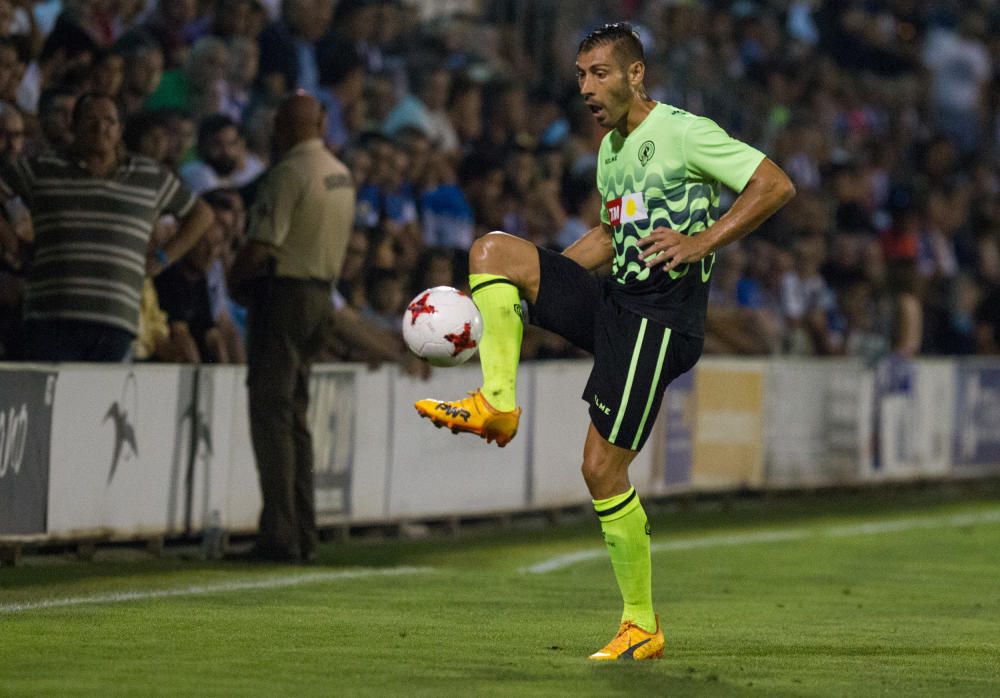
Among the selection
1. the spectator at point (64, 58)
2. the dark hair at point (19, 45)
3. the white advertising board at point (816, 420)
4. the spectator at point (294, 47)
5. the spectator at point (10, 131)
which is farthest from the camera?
the white advertising board at point (816, 420)

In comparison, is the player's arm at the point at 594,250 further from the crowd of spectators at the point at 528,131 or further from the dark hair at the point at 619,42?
the crowd of spectators at the point at 528,131

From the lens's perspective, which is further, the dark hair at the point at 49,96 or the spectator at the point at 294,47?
the spectator at the point at 294,47

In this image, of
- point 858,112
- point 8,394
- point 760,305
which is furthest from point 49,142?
point 858,112

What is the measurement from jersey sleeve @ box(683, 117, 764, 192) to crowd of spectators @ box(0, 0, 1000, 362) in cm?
552

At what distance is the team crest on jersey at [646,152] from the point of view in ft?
26.3

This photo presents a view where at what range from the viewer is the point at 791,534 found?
52.2 feet

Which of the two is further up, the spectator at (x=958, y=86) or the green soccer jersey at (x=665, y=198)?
the spectator at (x=958, y=86)

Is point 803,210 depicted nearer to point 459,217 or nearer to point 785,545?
point 459,217

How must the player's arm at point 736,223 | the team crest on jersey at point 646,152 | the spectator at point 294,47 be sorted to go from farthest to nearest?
1. the spectator at point 294,47
2. the team crest on jersey at point 646,152
3. the player's arm at point 736,223

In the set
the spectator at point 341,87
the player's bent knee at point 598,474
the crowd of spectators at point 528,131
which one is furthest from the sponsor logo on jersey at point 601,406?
the spectator at point 341,87

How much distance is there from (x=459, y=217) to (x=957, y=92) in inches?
531

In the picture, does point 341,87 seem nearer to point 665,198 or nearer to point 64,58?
point 64,58

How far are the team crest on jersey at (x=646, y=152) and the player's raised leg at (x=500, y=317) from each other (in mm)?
567

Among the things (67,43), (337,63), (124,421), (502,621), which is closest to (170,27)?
(67,43)
